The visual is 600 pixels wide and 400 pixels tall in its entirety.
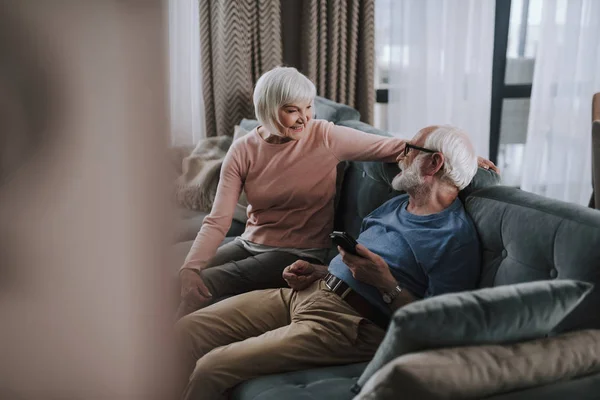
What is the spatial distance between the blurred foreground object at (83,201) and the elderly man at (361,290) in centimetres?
104

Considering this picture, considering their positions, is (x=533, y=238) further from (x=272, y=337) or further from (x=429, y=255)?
(x=272, y=337)

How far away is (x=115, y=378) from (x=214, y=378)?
1.09 metres

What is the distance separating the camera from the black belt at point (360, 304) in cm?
137

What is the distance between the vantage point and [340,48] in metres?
3.25

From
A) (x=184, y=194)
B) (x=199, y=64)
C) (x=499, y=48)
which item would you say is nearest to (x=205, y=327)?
(x=184, y=194)

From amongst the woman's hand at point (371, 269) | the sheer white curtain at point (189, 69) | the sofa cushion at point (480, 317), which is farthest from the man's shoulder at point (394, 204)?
the sheer white curtain at point (189, 69)

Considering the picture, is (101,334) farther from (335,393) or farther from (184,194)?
(184,194)

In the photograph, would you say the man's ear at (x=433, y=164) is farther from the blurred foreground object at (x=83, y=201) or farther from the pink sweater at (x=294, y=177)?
the blurred foreground object at (x=83, y=201)

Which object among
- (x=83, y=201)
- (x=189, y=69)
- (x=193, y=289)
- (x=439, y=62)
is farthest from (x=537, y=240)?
(x=439, y=62)

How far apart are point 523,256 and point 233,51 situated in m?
2.19

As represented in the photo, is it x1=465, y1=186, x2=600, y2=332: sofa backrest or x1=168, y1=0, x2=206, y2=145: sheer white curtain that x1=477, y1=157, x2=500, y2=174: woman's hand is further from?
x1=168, y1=0, x2=206, y2=145: sheer white curtain

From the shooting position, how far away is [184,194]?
98.7 inches

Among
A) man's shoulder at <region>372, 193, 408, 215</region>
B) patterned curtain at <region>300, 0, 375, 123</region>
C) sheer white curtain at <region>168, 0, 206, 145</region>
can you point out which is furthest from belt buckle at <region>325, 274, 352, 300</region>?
patterned curtain at <region>300, 0, 375, 123</region>

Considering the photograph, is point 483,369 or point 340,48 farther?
point 340,48
